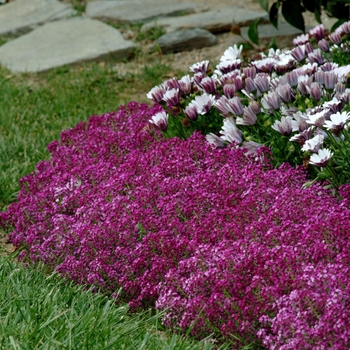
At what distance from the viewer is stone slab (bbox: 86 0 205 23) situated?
26.9ft

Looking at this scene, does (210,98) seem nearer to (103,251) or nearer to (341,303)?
(103,251)

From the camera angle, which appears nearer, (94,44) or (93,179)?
(93,179)

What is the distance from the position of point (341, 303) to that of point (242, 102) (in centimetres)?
184

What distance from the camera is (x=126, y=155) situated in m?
4.27

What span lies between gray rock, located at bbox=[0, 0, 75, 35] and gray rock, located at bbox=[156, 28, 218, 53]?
1799 mm

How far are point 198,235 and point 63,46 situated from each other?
15.4 feet

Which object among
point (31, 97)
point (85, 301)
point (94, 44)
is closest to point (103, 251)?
point (85, 301)

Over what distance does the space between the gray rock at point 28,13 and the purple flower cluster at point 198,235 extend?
4.31m

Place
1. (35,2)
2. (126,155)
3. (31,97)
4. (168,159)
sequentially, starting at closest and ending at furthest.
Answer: (168,159)
(126,155)
(31,97)
(35,2)

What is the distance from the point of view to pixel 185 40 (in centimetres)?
732

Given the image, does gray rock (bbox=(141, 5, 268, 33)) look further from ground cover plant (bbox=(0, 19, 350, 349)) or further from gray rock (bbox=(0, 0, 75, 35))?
ground cover plant (bbox=(0, 19, 350, 349))

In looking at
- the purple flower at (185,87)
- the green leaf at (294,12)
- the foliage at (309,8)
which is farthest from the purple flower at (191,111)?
the green leaf at (294,12)

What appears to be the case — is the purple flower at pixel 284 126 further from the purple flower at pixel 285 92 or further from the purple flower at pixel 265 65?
the purple flower at pixel 265 65

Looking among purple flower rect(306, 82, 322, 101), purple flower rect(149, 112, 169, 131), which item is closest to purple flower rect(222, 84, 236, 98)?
purple flower rect(149, 112, 169, 131)
